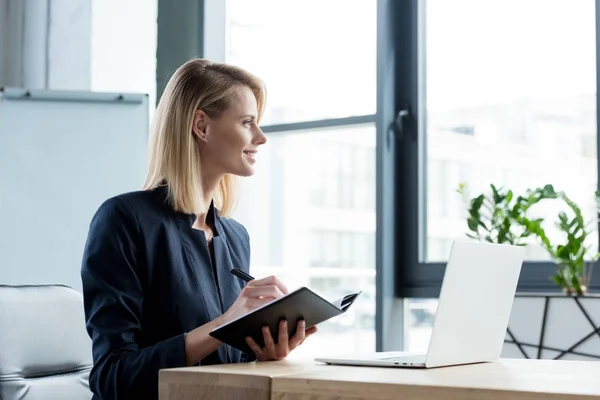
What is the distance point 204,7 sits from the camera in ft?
13.0

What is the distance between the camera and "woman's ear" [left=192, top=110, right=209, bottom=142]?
1920mm

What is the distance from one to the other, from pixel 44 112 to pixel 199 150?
197 cm

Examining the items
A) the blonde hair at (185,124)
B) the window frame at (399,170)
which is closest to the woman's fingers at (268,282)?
the blonde hair at (185,124)

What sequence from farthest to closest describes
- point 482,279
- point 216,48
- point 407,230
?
point 216,48
point 407,230
point 482,279

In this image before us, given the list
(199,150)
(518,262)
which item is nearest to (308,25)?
(199,150)

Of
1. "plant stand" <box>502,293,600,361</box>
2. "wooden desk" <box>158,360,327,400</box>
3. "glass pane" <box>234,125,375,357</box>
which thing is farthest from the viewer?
"glass pane" <box>234,125,375,357</box>

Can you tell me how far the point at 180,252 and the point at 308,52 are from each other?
2122 mm

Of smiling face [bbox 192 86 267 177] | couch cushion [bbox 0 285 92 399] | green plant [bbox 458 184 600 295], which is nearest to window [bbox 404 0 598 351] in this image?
green plant [bbox 458 184 600 295]

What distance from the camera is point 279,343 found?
1.55 m

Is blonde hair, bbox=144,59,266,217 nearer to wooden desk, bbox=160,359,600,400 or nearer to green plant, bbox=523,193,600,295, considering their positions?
wooden desk, bbox=160,359,600,400

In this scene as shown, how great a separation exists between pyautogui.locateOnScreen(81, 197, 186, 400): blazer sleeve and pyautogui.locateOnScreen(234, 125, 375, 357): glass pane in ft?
5.76

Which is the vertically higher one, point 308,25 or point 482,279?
point 308,25

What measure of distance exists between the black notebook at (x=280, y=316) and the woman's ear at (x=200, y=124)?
0.55m

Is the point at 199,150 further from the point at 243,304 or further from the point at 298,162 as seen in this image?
the point at 298,162
